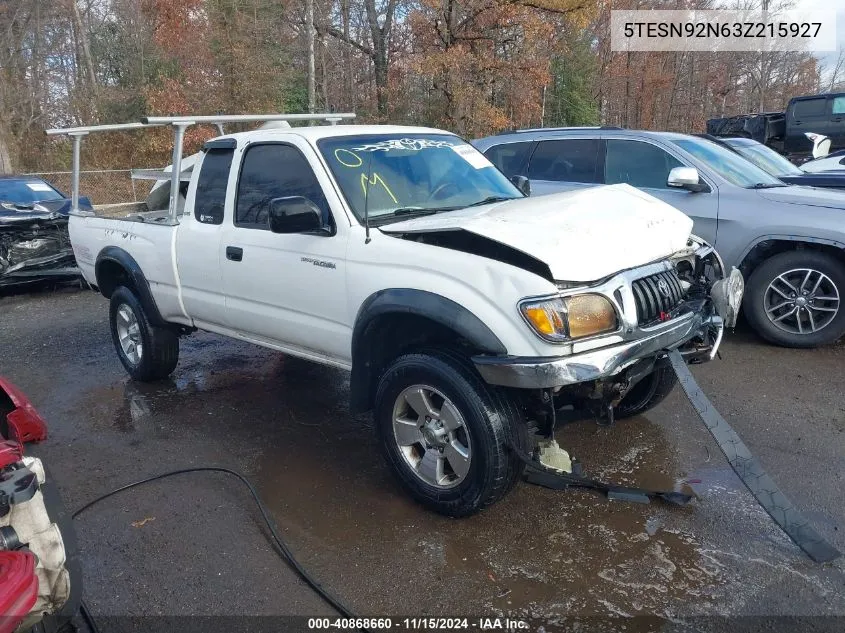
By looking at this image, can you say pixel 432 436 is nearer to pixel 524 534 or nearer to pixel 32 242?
pixel 524 534

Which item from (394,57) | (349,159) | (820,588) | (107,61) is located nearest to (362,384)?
(349,159)

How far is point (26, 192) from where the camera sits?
33.9 ft

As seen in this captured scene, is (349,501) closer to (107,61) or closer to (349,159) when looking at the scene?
(349,159)

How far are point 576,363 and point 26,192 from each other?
10002 millimetres

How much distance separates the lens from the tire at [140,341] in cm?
564

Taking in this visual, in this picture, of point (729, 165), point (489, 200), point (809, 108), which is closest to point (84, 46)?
point (809, 108)

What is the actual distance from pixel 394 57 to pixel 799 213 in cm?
2077

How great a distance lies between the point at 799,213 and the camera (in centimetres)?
588

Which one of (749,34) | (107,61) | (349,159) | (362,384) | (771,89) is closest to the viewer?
→ (362,384)

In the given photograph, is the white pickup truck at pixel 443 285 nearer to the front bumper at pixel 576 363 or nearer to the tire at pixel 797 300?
the front bumper at pixel 576 363

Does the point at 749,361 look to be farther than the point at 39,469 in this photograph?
Yes

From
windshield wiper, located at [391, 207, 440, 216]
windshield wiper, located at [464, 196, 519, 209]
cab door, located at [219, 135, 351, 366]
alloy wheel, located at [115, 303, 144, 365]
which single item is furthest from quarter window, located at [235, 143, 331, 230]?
alloy wheel, located at [115, 303, 144, 365]

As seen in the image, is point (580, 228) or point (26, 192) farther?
point (26, 192)

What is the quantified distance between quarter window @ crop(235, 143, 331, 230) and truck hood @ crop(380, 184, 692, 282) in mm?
736
